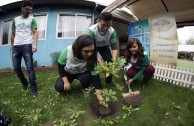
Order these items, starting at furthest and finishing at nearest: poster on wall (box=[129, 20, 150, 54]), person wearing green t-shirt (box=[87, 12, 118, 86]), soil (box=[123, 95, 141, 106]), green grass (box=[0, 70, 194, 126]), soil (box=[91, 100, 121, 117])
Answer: poster on wall (box=[129, 20, 150, 54]), soil (box=[123, 95, 141, 106]), person wearing green t-shirt (box=[87, 12, 118, 86]), soil (box=[91, 100, 121, 117]), green grass (box=[0, 70, 194, 126])

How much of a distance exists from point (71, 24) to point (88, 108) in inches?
334

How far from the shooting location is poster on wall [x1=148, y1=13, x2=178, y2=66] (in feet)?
19.9

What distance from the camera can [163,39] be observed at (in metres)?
6.37

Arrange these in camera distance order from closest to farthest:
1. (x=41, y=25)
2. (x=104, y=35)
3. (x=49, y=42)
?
1. (x=104, y=35)
2. (x=49, y=42)
3. (x=41, y=25)

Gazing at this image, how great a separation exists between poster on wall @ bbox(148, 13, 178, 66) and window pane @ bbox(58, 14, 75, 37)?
5.82 m

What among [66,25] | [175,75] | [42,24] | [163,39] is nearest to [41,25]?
[42,24]

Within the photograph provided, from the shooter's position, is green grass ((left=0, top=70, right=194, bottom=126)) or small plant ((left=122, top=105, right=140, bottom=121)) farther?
small plant ((left=122, top=105, right=140, bottom=121))

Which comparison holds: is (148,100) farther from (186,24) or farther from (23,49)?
(186,24)

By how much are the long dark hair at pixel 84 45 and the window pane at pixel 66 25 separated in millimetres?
8394

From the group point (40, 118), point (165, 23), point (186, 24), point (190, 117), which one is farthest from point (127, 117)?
point (186, 24)

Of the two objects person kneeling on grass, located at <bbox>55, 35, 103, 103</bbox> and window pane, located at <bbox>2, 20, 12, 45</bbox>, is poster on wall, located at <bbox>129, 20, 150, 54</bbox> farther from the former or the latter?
window pane, located at <bbox>2, 20, 12, 45</bbox>

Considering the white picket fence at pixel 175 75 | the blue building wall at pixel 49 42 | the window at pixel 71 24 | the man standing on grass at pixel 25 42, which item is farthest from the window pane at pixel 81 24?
the man standing on grass at pixel 25 42

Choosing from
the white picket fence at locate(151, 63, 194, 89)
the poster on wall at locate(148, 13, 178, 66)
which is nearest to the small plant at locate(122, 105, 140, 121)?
the white picket fence at locate(151, 63, 194, 89)

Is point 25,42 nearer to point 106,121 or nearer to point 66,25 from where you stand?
point 106,121
